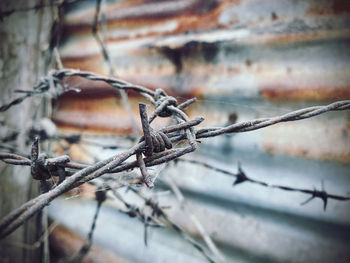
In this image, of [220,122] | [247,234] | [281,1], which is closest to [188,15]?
[281,1]

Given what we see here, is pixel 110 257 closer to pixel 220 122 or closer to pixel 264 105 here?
pixel 220 122

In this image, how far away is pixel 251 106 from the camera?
0.91 metres

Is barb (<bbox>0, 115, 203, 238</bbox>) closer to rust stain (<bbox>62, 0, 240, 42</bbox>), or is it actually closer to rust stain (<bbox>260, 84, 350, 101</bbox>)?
rust stain (<bbox>260, 84, 350, 101</bbox>)

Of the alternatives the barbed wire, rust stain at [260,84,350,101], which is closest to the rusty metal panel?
rust stain at [260,84,350,101]

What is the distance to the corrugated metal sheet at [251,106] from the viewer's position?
2.62 feet

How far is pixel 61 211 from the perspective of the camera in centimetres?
132

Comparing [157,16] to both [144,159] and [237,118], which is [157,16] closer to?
[237,118]

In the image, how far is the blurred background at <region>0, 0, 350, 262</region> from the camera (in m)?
0.80

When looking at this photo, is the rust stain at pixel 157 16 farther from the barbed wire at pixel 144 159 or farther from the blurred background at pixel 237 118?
the barbed wire at pixel 144 159

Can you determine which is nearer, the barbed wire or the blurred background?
the barbed wire

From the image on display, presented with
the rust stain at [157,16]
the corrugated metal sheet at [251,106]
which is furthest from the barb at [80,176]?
the rust stain at [157,16]

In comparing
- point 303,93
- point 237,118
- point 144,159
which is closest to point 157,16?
point 237,118

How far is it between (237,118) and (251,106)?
69 mm

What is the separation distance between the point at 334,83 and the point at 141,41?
817mm
